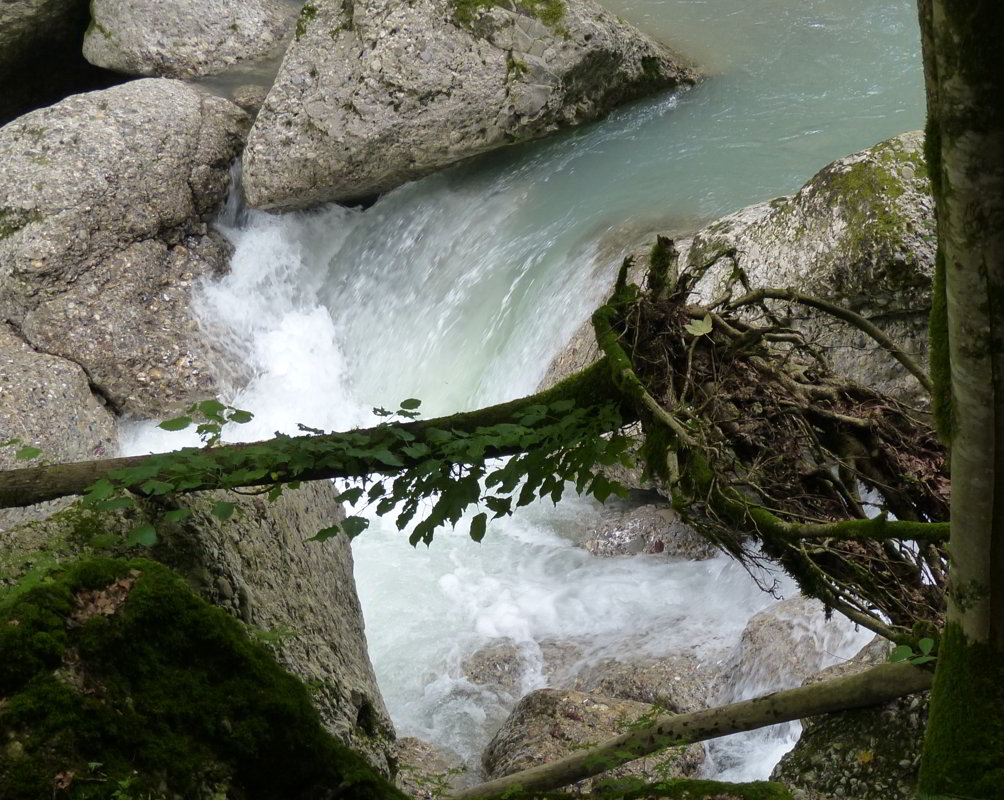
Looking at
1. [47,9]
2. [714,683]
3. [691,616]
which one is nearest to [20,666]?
[714,683]

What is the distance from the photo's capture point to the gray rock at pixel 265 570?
3.30 m

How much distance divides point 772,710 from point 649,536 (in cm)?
433

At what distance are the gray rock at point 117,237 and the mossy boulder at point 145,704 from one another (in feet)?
22.6

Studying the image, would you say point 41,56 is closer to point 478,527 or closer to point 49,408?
point 49,408

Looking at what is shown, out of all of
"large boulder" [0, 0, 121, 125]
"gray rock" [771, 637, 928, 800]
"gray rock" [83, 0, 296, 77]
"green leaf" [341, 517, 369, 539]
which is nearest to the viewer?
"green leaf" [341, 517, 369, 539]

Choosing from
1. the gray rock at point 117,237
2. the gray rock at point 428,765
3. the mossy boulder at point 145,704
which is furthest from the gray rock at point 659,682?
the gray rock at point 117,237

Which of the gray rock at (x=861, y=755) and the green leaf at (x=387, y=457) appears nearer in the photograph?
the gray rock at (x=861, y=755)

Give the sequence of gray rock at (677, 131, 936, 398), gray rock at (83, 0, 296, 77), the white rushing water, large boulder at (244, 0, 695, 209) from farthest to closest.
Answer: gray rock at (83, 0, 296, 77), large boulder at (244, 0, 695, 209), the white rushing water, gray rock at (677, 131, 936, 398)

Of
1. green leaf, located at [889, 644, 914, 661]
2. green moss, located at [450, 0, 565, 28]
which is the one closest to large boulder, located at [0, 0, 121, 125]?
green moss, located at [450, 0, 565, 28]

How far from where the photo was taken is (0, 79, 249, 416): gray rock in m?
9.00

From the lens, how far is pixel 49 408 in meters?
8.28

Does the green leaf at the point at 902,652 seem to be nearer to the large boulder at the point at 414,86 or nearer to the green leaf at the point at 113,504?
the green leaf at the point at 113,504

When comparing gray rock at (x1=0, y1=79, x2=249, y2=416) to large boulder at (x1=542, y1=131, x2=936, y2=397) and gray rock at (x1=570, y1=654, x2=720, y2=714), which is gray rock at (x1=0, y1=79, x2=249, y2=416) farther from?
large boulder at (x1=542, y1=131, x2=936, y2=397)

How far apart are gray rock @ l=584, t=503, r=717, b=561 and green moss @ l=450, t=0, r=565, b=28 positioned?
4.53 metres
